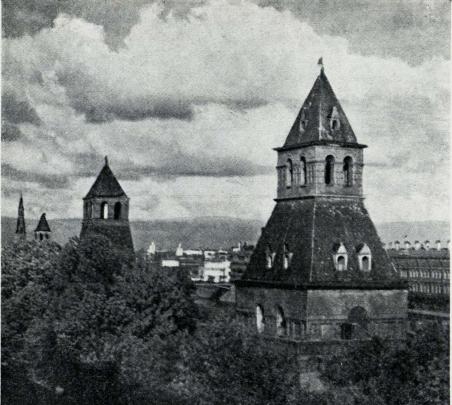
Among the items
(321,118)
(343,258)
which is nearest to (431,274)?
(343,258)

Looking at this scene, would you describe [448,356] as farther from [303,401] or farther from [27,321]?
[27,321]

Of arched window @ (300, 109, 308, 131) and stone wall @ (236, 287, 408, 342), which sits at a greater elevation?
arched window @ (300, 109, 308, 131)

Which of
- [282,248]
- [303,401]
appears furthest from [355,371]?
[282,248]

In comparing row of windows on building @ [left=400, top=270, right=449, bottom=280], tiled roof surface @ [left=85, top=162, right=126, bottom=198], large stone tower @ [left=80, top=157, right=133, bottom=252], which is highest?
tiled roof surface @ [left=85, top=162, right=126, bottom=198]

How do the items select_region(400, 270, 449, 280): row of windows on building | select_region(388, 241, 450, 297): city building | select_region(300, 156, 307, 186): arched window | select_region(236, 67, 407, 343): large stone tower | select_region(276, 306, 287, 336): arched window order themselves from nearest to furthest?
select_region(236, 67, 407, 343): large stone tower < select_region(276, 306, 287, 336): arched window < select_region(300, 156, 307, 186): arched window < select_region(400, 270, 449, 280): row of windows on building < select_region(388, 241, 450, 297): city building

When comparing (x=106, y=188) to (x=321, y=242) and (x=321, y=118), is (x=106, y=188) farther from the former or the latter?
(x=321, y=242)

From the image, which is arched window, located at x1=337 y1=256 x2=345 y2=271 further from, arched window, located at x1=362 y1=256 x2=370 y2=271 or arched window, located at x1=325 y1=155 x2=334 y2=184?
arched window, located at x1=325 y1=155 x2=334 y2=184

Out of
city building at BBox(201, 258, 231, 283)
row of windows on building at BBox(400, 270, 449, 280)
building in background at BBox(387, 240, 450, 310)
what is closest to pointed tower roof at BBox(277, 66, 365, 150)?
building in background at BBox(387, 240, 450, 310)
